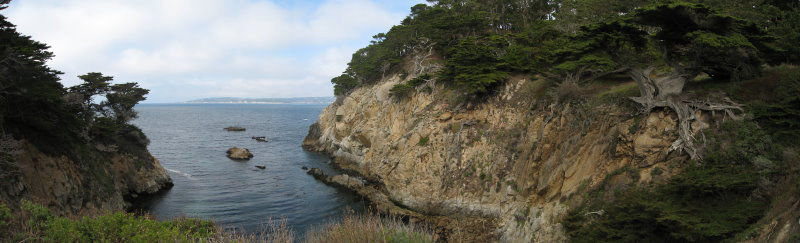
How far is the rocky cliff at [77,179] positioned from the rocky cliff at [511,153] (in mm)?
18249

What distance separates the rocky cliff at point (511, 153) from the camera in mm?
16594

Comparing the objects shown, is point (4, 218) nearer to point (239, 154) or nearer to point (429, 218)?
point (429, 218)

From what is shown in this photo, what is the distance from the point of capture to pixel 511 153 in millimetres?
24703

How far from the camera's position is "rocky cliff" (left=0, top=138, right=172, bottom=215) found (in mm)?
17984

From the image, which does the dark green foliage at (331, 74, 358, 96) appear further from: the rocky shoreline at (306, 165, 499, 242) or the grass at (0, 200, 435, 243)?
the grass at (0, 200, 435, 243)

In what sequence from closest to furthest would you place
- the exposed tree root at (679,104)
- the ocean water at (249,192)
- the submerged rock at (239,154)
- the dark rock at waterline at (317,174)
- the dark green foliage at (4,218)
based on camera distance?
the dark green foliage at (4,218) < the exposed tree root at (679,104) < the ocean water at (249,192) < the dark rock at waterline at (317,174) < the submerged rock at (239,154)

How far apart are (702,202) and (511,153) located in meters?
12.9

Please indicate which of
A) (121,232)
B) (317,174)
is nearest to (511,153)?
(317,174)

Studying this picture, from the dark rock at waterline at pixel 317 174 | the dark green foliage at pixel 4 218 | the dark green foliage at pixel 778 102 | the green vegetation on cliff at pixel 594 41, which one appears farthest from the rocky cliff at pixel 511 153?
the dark green foliage at pixel 4 218

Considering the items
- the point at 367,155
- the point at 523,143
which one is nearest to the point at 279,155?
the point at 367,155

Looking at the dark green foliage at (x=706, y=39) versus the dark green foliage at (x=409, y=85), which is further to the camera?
the dark green foliage at (x=409, y=85)

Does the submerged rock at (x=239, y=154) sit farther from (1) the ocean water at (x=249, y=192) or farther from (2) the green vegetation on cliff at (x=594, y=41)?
(2) the green vegetation on cliff at (x=594, y=41)

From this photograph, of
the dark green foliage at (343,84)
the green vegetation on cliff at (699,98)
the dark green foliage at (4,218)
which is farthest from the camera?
the dark green foliage at (343,84)

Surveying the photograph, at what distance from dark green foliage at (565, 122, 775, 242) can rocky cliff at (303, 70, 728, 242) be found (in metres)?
1.41
